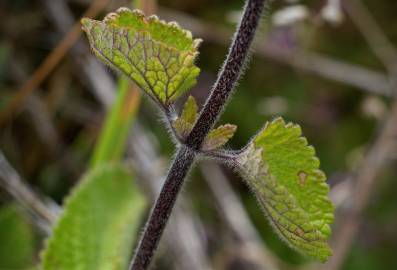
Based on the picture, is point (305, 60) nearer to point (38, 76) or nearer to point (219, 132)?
point (38, 76)

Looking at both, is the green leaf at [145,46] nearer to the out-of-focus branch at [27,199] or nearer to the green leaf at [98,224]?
the green leaf at [98,224]

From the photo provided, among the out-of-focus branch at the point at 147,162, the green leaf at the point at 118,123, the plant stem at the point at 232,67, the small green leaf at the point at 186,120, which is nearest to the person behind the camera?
the plant stem at the point at 232,67

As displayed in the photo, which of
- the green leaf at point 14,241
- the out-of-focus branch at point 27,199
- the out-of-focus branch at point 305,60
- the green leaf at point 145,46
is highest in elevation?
the out-of-focus branch at point 305,60

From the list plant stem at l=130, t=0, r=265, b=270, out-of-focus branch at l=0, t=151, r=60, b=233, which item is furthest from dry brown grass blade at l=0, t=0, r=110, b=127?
plant stem at l=130, t=0, r=265, b=270

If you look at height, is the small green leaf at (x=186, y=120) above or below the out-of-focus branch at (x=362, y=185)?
below

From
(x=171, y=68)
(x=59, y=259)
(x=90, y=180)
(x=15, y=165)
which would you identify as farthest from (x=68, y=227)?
(x=15, y=165)

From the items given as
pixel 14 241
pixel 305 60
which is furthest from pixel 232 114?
pixel 14 241

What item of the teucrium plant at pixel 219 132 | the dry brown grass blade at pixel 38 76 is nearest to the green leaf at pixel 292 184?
the teucrium plant at pixel 219 132

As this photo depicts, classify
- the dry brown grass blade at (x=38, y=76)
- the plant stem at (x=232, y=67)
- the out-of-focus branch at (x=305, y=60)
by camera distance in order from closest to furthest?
1. the plant stem at (x=232, y=67)
2. the dry brown grass blade at (x=38, y=76)
3. the out-of-focus branch at (x=305, y=60)
